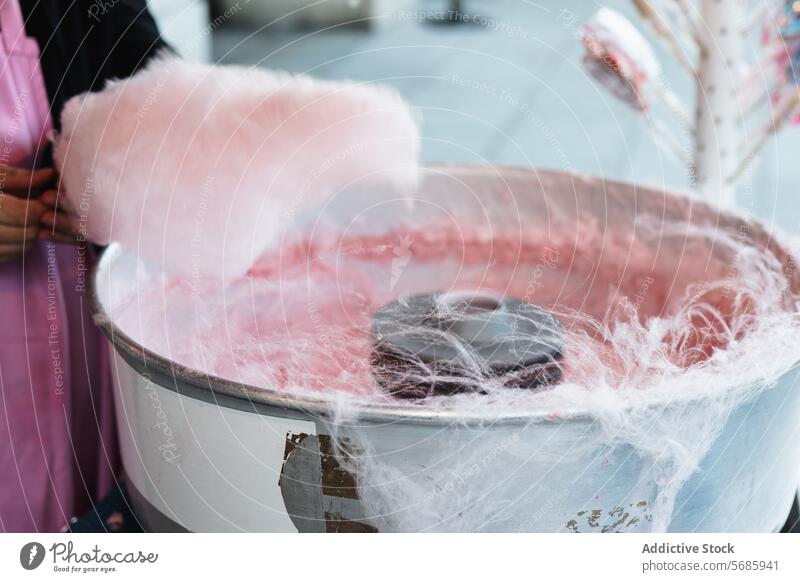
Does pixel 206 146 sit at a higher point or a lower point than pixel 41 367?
higher

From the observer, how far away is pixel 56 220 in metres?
0.55

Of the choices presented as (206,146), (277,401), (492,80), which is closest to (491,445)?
(277,401)

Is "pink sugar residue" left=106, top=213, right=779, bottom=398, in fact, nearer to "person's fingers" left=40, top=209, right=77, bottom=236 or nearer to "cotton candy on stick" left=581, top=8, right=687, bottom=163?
"person's fingers" left=40, top=209, right=77, bottom=236

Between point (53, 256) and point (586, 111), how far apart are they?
2.16 m

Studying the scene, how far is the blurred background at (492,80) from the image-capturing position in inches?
69.7

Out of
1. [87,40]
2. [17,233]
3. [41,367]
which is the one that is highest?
[87,40]

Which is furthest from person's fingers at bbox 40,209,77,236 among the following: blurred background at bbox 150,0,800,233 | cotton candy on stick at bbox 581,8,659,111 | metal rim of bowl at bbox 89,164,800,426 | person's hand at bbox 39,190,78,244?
blurred background at bbox 150,0,800,233

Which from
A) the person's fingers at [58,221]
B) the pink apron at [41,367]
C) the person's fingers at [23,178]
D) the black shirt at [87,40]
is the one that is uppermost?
the black shirt at [87,40]

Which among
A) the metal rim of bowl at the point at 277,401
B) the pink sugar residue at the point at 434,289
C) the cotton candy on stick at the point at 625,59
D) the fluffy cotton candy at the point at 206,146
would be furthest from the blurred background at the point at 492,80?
the metal rim of bowl at the point at 277,401

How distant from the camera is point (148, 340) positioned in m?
0.57

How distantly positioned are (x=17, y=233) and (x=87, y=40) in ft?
0.59

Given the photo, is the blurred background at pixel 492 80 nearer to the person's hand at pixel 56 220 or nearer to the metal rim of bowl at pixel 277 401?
the person's hand at pixel 56 220

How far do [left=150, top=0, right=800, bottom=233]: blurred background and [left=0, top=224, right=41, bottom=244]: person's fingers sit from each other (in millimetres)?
1025

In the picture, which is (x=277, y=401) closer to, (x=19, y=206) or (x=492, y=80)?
(x=19, y=206)
